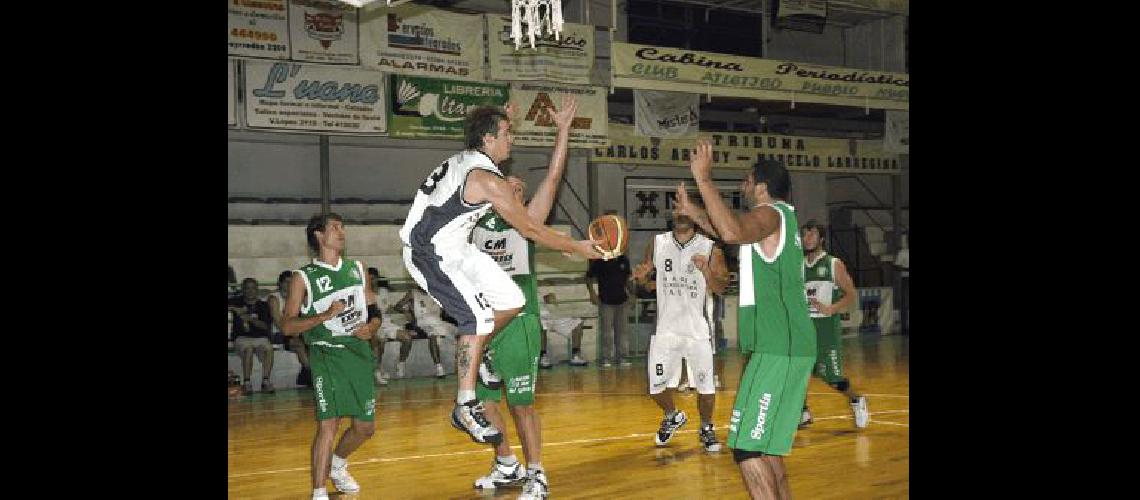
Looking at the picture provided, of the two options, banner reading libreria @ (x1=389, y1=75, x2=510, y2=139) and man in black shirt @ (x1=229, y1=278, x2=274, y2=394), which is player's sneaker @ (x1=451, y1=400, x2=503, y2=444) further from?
banner reading libreria @ (x1=389, y1=75, x2=510, y2=139)

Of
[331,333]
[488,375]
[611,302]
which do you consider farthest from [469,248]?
[611,302]

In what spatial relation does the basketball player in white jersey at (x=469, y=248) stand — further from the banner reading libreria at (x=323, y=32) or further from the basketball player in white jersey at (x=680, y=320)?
the banner reading libreria at (x=323, y=32)

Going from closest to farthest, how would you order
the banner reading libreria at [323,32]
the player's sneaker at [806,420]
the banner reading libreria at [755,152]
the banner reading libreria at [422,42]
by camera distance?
the player's sneaker at [806,420], the banner reading libreria at [323,32], the banner reading libreria at [422,42], the banner reading libreria at [755,152]

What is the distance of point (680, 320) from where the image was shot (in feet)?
29.8

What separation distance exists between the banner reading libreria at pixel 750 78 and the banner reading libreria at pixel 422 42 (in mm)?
2254

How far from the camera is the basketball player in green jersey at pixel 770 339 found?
15.4 ft

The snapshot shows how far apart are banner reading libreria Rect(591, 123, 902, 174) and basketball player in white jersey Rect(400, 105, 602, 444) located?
451 inches

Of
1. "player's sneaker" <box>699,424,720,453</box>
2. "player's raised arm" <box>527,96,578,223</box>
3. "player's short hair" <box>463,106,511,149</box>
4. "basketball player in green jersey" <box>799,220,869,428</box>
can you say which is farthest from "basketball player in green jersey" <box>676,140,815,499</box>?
"basketball player in green jersey" <box>799,220,869,428</box>

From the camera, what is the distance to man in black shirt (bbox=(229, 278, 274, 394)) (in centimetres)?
1369

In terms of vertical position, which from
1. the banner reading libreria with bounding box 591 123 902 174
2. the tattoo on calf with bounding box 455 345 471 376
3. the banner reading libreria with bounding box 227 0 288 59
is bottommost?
the tattoo on calf with bounding box 455 345 471 376

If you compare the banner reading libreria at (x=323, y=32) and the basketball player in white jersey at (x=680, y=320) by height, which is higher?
the banner reading libreria at (x=323, y=32)

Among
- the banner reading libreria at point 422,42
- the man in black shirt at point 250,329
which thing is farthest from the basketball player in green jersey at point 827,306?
the man in black shirt at point 250,329

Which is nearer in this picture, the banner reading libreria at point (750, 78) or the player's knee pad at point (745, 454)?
the player's knee pad at point (745, 454)
